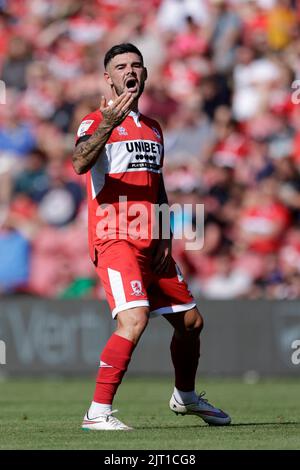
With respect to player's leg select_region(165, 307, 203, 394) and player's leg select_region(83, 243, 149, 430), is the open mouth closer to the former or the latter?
player's leg select_region(83, 243, 149, 430)

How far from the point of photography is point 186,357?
28.3 feet

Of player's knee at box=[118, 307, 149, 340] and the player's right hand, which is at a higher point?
the player's right hand

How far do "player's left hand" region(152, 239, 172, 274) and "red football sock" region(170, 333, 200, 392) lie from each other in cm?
57

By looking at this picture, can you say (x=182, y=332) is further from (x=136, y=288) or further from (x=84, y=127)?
(x=84, y=127)

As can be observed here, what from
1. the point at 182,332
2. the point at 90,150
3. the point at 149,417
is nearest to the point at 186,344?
the point at 182,332

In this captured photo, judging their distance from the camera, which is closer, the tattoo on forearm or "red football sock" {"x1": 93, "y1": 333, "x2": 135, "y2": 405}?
the tattoo on forearm

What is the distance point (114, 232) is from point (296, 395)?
197 inches

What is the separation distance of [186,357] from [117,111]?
6.79 ft

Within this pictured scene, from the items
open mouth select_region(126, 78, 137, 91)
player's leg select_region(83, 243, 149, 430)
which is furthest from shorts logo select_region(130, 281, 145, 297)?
open mouth select_region(126, 78, 137, 91)

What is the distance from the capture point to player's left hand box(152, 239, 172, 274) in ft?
27.5

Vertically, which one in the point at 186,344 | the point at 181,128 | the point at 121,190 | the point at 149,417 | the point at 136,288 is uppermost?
the point at 181,128

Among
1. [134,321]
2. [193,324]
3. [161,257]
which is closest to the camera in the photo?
[134,321]

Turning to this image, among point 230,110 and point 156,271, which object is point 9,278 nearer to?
point 230,110

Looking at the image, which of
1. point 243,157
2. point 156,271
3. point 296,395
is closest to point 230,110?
point 243,157
